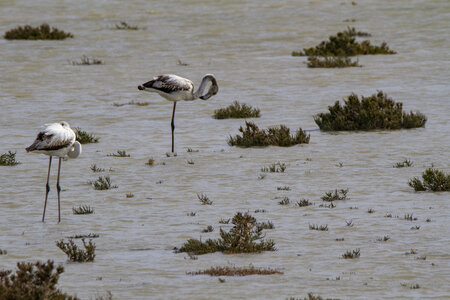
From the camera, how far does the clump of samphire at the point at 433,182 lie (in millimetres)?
11867

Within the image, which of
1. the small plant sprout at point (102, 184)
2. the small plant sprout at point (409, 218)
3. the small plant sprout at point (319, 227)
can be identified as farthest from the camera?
the small plant sprout at point (102, 184)

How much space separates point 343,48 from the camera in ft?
89.3

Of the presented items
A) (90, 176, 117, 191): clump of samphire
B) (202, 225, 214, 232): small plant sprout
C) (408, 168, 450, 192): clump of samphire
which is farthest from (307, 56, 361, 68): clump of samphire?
(202, 225, 214, 232): small plant sprout

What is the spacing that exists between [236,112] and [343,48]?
9431mm

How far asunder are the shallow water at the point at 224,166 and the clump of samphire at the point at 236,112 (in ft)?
0.80

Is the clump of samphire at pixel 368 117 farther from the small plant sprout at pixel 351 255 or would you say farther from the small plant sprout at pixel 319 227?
the small plant sprout at pixel 351 255

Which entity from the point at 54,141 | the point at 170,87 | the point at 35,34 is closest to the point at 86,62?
the point at 35,34

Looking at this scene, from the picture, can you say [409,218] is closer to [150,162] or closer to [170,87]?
[150,162]

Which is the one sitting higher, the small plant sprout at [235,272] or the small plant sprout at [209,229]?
the small plant sprout at [209,229]

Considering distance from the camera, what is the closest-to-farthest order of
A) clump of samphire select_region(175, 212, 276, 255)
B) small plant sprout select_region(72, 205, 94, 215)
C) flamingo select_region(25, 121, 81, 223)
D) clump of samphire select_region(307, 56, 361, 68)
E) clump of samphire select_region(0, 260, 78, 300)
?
clump of samphire select_region(0, 260, 78, 300), clump of samphire select_region(175, 212, 276, 255), flamingo select_region(25, 121, 81, 223), small plant sprout select_region(72, 205, 94, 215), clump of samphire select_region(307, 56, 361, 68)

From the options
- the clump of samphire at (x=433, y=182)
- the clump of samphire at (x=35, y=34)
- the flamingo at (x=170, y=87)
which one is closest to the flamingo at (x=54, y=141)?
the clump of samphire at (x=433, y=182)

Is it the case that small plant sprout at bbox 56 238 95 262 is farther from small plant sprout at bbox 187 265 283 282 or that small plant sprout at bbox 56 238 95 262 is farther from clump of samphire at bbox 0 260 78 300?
clump of samphire at bbox 0 260 78 300

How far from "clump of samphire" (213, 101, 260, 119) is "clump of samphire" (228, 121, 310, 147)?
272 cm

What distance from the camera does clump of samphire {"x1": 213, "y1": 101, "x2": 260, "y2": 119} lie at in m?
18.6
